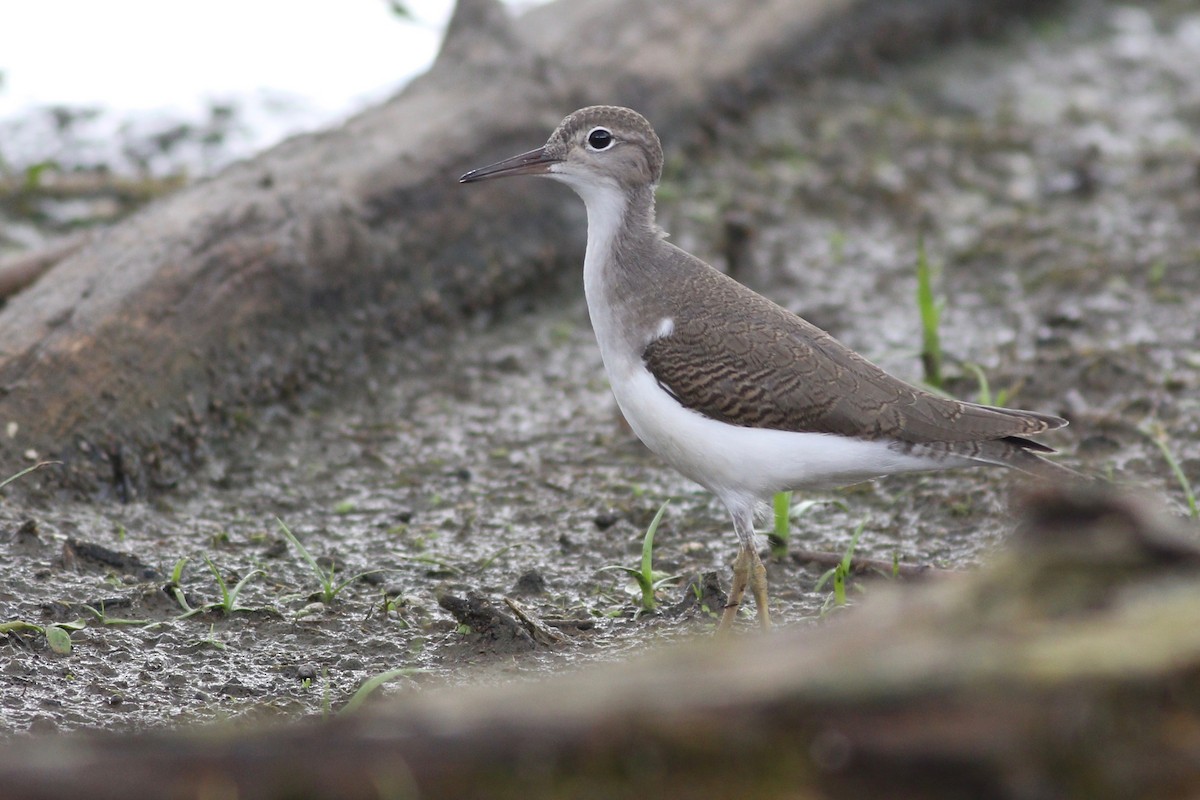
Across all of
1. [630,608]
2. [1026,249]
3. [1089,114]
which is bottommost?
[630,608]

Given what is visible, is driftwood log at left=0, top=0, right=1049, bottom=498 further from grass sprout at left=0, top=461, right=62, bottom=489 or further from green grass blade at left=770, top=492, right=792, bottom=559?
green grass blade at left=770, top=492, right=792, bottom=559

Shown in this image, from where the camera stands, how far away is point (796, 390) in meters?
5.19

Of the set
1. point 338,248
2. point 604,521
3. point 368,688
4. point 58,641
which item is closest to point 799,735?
point 368,688

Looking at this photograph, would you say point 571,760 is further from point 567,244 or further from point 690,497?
point 567,244

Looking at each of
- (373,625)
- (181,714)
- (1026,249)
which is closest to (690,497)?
(373,625)

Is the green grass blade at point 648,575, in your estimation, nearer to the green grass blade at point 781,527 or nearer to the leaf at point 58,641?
the green grass blade at point 781,527

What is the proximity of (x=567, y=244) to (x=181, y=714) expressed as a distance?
4955 mm

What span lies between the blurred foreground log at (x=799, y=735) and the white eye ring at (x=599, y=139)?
12.2 feet

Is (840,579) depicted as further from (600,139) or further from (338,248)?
(338,248)

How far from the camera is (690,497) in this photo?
6664 mm

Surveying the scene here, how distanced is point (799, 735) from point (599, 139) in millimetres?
3892

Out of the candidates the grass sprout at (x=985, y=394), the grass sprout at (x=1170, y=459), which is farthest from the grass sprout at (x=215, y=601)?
the grass sprout at (x=1170, y=459)

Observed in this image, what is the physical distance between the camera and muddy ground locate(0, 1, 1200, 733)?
509 cm

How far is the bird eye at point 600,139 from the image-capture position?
5.84m
